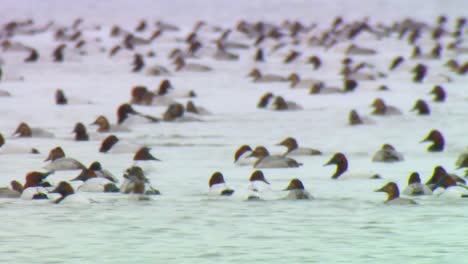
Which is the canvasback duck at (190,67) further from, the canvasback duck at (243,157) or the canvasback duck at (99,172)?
the canvasback duck at (99,172)

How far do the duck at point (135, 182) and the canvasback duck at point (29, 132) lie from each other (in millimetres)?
3117

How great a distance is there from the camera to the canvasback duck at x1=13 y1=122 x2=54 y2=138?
1226 cm

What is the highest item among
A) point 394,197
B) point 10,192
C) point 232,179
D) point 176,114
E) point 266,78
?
point 266,78

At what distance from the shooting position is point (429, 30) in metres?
26.8

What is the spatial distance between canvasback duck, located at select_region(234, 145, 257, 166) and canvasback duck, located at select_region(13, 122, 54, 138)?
243 cm

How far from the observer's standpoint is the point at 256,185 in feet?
29.9

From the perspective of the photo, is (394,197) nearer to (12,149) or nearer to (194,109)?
(12,149)

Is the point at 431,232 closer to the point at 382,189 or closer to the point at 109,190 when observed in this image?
the point at 382,189

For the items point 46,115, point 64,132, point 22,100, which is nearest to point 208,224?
point 64,132

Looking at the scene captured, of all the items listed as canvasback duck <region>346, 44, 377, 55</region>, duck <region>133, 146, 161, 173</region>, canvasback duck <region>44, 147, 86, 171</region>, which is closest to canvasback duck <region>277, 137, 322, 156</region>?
duck <region>133, 146, 161, 173</region>

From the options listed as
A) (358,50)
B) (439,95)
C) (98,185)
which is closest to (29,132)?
(98,185)

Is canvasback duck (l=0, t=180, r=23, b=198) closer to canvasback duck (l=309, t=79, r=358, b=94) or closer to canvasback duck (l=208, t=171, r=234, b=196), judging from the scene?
canvasback duck (l=208, t=171, r=234, b=196)

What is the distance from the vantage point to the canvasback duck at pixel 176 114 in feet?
44.7

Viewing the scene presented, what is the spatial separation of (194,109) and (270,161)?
3.73m
